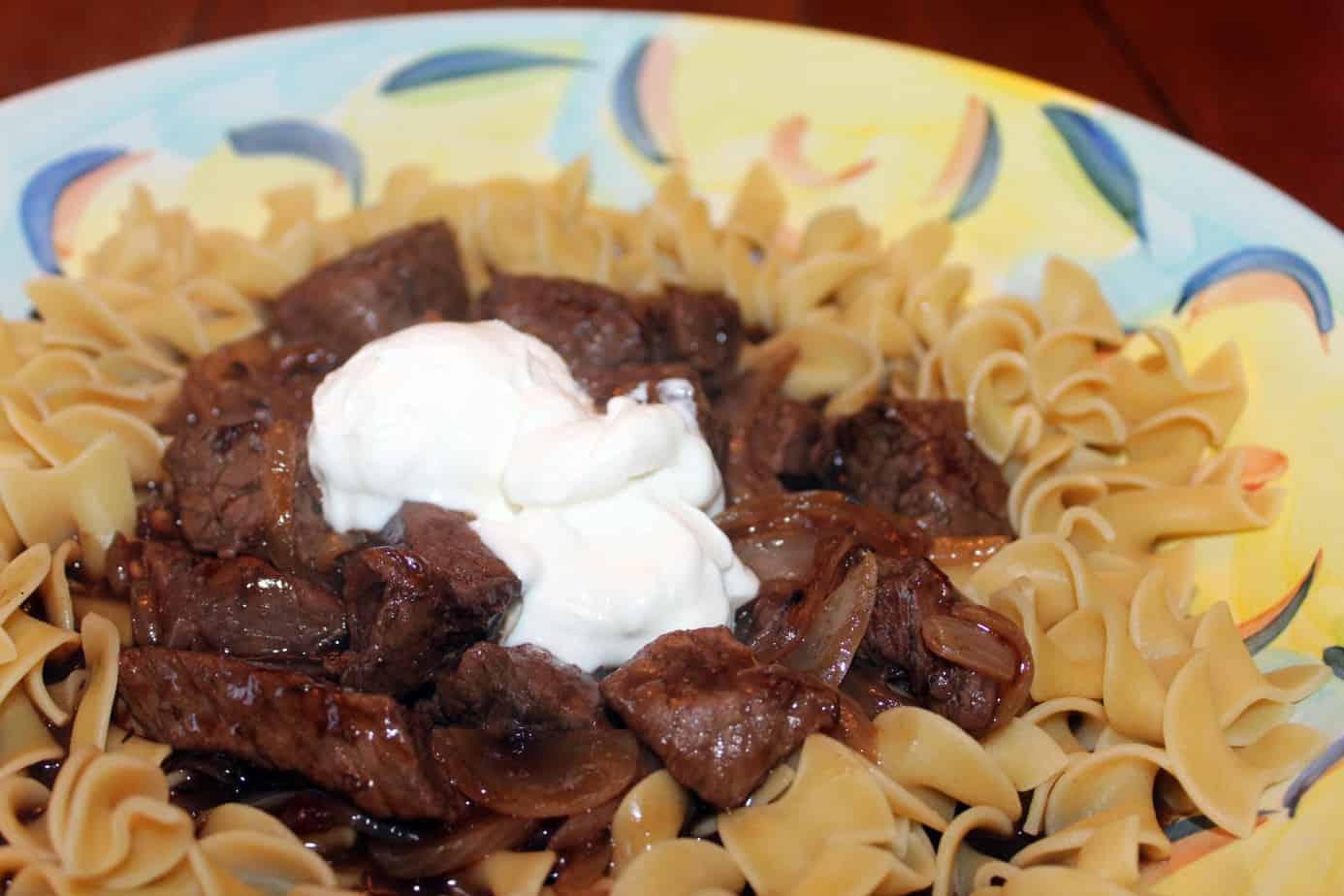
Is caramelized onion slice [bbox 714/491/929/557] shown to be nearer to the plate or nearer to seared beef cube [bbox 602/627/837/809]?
seared beef cube [bbox 602/627/837/809]

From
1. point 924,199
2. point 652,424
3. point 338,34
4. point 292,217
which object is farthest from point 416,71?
point 652,424

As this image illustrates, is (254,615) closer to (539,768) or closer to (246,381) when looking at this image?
(539,768)

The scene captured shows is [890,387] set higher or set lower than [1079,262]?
lower

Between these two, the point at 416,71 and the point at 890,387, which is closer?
the point at 890,387

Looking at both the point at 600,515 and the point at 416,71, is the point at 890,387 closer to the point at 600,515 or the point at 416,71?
the point at 600,515

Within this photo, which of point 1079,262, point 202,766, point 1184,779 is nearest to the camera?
point 1184,779

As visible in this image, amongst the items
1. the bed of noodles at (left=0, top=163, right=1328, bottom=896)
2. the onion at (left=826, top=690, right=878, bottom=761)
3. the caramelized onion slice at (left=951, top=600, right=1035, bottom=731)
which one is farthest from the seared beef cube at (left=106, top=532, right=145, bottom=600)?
the caramelized onion slice at (left=951, top=600, right=1035, bottom=731)
